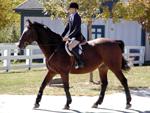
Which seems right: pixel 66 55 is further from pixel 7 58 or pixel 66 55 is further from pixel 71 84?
pixel 7 58

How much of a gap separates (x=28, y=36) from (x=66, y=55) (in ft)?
3.48

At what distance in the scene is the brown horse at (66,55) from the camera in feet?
39.4

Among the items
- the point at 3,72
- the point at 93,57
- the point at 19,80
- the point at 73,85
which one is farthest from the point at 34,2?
the point at 93,57

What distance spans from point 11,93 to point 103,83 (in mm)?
3637

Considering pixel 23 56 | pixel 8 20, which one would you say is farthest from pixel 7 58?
pixel 8 20

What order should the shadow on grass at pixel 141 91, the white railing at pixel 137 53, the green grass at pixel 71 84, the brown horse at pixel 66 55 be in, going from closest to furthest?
the brown horse at pixel 66 55
the shadow on grass at pixel 141 91
the green grass at pixel 71 84
the white railing at pixel 137 53

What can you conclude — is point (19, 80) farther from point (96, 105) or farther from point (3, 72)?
point (96, 105)

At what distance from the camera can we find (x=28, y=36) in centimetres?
1191

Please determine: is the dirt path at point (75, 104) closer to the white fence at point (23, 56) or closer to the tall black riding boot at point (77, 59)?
the tall black riding boot at point (77, 59)

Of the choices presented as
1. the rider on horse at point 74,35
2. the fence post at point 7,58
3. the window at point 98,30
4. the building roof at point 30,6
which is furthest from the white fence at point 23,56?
the rider on horse at point 74,35

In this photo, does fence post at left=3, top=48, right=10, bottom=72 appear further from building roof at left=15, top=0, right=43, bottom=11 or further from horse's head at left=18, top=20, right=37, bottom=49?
horse's head at left=18, top=20, right=37, bottom=49

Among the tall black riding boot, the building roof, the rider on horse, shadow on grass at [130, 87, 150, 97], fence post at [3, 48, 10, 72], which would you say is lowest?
fence post at [3, 48, 10, 72]

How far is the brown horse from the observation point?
1200cm

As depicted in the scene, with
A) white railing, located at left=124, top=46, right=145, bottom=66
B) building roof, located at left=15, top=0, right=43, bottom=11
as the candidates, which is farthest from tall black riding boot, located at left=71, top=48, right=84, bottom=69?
building roof, located at left=15, top=0, right=43, bottom=11
